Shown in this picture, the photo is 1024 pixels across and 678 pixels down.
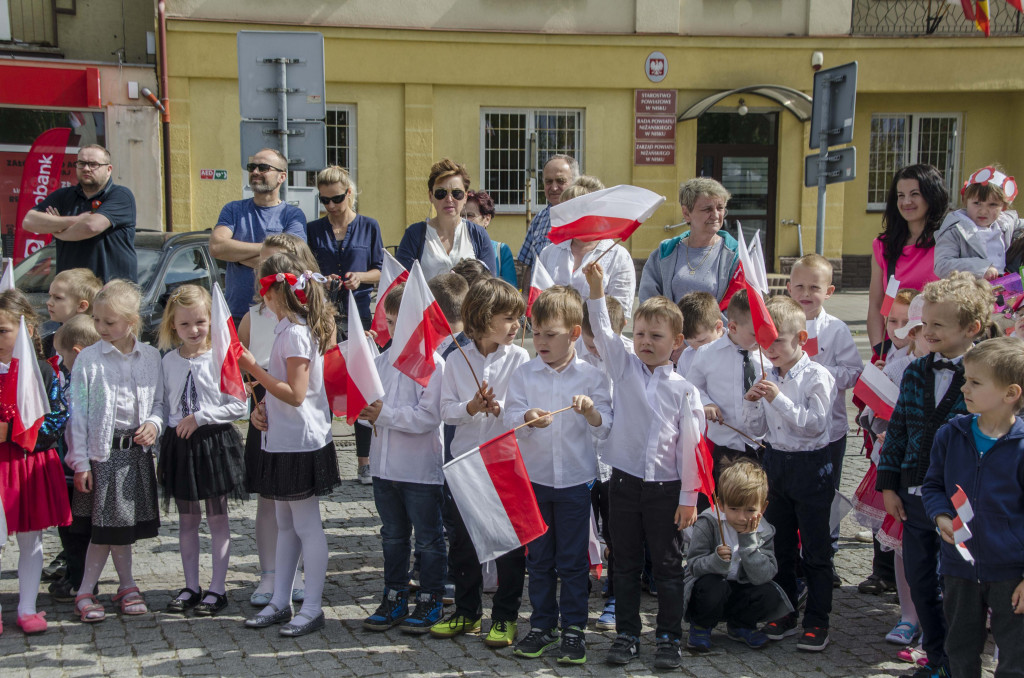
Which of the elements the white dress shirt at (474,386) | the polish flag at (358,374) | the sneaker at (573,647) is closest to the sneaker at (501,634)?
the sneaker at (573,647)

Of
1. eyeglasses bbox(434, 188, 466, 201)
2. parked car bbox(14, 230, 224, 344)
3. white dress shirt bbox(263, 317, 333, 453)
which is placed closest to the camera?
white dress shirt bbox(263, 317, 333, 453)

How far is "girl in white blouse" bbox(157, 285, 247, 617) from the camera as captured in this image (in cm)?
454

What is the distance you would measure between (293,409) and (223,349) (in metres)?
0.42

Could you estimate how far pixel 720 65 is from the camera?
58.3 feet

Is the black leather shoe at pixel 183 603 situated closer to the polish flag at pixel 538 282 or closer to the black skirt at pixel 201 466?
the black skirt at pixel 201 466

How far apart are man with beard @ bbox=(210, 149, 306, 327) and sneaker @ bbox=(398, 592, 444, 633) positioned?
7.28 ft

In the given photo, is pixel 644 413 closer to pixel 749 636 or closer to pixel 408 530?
pixel 749 636

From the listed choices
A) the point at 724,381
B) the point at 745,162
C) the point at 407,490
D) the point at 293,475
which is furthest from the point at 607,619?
the point at 745,162

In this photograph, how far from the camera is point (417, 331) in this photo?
434 cm

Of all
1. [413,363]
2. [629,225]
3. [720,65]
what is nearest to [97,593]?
[413,363]

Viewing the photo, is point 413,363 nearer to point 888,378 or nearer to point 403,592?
point 403,592

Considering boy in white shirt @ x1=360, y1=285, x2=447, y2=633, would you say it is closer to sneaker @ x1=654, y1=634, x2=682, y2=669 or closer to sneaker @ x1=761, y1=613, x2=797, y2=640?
sneaker @ x1=654, y1=634, x2=682, y2=669

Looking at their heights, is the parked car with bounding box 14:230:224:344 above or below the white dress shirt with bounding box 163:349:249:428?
above

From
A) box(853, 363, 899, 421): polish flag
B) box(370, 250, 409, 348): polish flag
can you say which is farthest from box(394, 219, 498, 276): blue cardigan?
box(853, 363, 899, 421): polish flag
